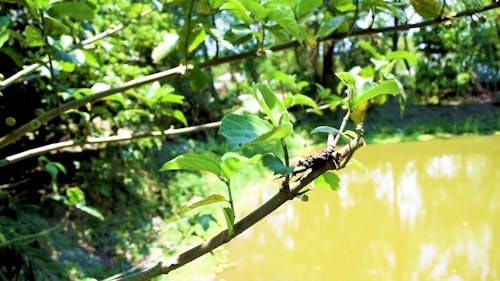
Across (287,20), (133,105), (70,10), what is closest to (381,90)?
(287,20)

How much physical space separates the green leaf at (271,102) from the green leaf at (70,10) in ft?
1.12

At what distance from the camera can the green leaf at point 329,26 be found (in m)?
0.63

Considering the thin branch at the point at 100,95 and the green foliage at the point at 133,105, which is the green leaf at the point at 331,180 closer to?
the green foliage at the point at 133,105

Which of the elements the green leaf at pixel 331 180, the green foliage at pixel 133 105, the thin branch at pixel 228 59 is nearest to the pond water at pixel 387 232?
the green foliage at pixel 133 105

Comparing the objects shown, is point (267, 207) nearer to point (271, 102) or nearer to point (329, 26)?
point (271, 102)

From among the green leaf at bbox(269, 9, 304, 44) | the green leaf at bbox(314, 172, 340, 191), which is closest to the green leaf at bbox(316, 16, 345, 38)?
the green leaf at bbox(269, 9, 304, 44)

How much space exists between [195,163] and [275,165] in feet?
0.22

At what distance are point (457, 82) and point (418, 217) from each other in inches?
311

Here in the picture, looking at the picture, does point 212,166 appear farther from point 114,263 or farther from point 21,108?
point 114,263

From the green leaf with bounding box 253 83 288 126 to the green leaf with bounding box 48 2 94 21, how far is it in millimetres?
342

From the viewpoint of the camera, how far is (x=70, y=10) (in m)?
0.62

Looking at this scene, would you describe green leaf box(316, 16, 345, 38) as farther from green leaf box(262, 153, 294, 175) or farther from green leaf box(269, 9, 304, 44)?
green leaf box(262, 153, 294, 175)

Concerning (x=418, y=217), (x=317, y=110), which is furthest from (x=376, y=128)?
(x=317, y=110)

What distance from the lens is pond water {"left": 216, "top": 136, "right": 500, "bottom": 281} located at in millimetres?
3043
